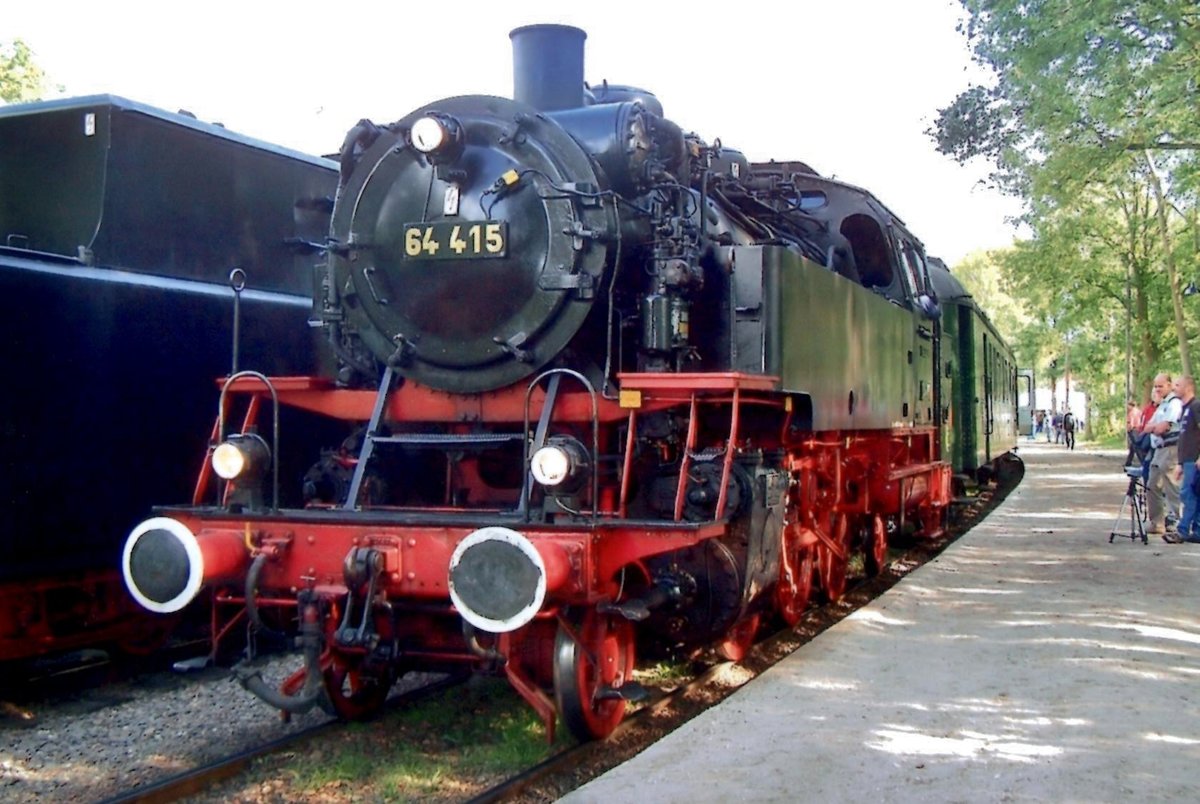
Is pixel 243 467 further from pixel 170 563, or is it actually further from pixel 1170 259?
pixel 1170 259

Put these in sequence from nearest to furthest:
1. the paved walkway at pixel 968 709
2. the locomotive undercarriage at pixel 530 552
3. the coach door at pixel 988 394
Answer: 1. the paved walkway at pixel 968 709
2. the locomotive undercarriage at pixel 530 552
3. the coach door at pixel 988 394

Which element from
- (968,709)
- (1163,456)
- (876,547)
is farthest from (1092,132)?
(968,709)

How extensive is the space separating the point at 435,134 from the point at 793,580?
3.67 metres

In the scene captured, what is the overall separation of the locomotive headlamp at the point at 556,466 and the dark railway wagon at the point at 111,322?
2468 mm

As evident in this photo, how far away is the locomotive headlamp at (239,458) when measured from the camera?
5480 mm

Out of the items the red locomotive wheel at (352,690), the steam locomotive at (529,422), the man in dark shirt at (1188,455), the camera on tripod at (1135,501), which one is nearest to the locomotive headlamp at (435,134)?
the steam locomotive at (529,422)

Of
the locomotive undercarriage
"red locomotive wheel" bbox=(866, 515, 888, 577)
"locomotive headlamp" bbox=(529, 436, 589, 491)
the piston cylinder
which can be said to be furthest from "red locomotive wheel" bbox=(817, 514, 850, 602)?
the piston cylinder

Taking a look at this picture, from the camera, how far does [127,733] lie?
588 centimetres

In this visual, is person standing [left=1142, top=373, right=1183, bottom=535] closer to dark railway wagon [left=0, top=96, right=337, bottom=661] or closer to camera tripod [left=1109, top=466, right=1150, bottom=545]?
camera tripod [left=1109, top=466, right=1150, bottom=545]

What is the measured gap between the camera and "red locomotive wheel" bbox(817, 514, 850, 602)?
27.6ft

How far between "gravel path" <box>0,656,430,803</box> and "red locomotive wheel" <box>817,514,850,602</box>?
3.12m

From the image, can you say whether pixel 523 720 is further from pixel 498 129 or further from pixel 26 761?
pixel 498 129

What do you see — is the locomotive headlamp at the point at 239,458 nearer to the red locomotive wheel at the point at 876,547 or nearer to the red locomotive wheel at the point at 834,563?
the red locomotive wheel at the point at 834,563

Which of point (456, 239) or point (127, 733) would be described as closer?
point (456, 239)
